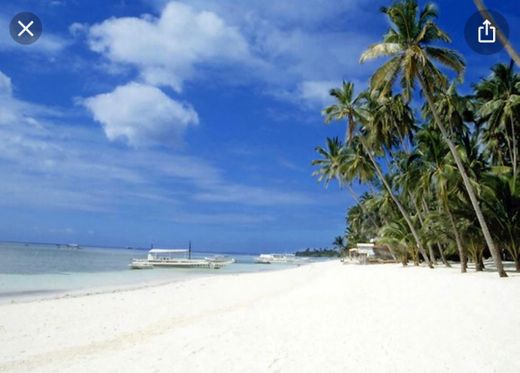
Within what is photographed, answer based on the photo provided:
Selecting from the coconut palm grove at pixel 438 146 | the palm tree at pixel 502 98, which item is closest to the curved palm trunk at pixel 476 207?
the coconut palm grove at pixel 438 146

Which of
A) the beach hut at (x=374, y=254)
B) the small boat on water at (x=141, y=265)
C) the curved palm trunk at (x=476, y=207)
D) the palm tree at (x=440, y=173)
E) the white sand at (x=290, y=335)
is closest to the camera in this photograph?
the white sand at (x=290, y=335)

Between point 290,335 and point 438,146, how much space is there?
15.7 metres

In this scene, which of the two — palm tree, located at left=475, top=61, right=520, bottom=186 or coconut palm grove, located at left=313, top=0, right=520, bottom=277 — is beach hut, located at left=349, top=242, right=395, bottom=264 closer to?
coconut palm grove, located at left=313, top=0, right=520, bottom=277

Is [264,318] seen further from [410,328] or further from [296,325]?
[410,328]

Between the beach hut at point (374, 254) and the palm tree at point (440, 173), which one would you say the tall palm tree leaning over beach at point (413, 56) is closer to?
the palm tree at point (440, 173)

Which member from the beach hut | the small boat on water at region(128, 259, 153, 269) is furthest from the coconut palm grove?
the small boat on water at region(128, 259, 153, 269)

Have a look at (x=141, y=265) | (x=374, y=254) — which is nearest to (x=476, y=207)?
(x=374, y=254)

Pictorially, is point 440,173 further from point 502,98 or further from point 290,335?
point 290,335

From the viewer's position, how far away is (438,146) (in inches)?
815

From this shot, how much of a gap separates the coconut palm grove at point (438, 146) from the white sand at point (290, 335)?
6792 millimetres

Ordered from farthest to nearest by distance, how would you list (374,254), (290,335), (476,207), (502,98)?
(374,254), (502,98), (476,207), (290,335)

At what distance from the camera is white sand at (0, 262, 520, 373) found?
6.24 m

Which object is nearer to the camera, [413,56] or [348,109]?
[413,56]

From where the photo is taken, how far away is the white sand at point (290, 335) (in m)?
6.24
